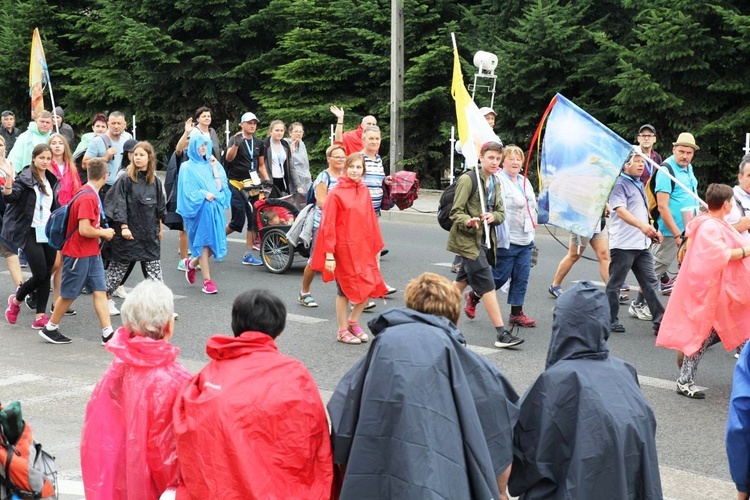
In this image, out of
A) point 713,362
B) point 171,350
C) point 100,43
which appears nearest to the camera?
point 171,350

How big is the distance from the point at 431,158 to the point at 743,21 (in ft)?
27.7

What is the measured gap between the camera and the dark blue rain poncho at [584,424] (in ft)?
12.9

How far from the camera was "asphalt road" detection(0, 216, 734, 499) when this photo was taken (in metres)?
6.57

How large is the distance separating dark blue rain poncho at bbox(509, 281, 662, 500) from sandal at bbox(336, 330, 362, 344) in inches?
207

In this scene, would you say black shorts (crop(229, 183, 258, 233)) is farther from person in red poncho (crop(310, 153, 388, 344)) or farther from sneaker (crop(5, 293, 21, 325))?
person in red poncho (crop(310, 153, 388, 344))

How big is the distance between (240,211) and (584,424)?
429 inches

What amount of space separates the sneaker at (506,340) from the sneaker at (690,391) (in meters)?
1.73

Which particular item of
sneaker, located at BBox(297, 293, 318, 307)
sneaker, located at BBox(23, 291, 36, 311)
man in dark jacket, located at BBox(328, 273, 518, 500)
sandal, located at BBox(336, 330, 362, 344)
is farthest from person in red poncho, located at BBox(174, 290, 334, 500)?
sneaker, located at BBox(23, 291, 36, 311)

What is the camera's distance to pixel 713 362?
884cm

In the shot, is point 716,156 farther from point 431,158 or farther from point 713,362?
point 713,362

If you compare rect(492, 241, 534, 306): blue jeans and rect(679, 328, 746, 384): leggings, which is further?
rect(492, 241, 534, 306): blue jeans

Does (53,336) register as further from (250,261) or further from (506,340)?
(250,261)

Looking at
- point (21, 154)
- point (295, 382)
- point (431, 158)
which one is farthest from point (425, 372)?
point (431, 158)

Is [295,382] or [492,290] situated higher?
[295,382]
